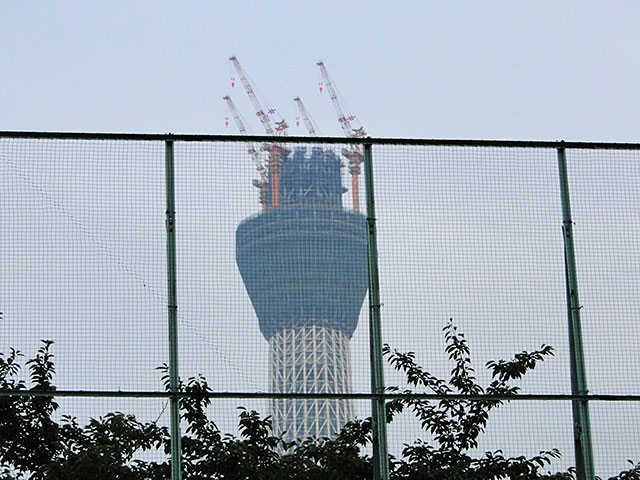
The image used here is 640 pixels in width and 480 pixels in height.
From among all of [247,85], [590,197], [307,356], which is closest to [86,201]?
[307,356]

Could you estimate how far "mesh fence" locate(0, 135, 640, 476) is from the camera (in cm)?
717

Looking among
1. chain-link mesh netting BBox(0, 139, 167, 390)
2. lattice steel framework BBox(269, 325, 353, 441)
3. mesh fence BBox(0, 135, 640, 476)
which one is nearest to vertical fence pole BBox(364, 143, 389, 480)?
mesh fence BBox(0, 135, 640, 476)

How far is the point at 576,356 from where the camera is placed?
7.55 m

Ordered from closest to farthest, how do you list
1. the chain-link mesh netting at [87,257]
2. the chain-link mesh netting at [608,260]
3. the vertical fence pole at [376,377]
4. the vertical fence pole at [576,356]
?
the chain-link mesh netting at [87,257], the vertical fence pole at [376,377], the vertical fence pole at [576,356], the chain-link mesh netting at [608,260]

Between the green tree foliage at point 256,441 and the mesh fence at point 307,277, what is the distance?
0.20 ft

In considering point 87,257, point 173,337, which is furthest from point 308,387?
point 87,257

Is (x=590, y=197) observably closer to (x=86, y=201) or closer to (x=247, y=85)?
(x=86, y=201)

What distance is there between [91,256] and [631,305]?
395 centimetres

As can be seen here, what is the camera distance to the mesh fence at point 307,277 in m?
7.17

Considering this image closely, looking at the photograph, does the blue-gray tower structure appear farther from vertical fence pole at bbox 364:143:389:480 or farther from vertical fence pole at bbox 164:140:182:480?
vertical fence pole at bbox 164:140:182:480

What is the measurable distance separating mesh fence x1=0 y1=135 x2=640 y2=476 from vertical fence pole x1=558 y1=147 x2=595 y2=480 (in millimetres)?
59

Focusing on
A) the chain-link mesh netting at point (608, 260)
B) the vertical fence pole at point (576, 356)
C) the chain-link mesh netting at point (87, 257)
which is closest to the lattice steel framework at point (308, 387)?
the chain-link mesh netting at point (87, 257)

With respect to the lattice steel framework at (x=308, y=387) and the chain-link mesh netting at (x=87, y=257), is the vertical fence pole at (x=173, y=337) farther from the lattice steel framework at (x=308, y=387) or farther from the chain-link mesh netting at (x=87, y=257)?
the lattice steel framework at (x=308, y=387)

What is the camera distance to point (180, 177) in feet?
24.8
